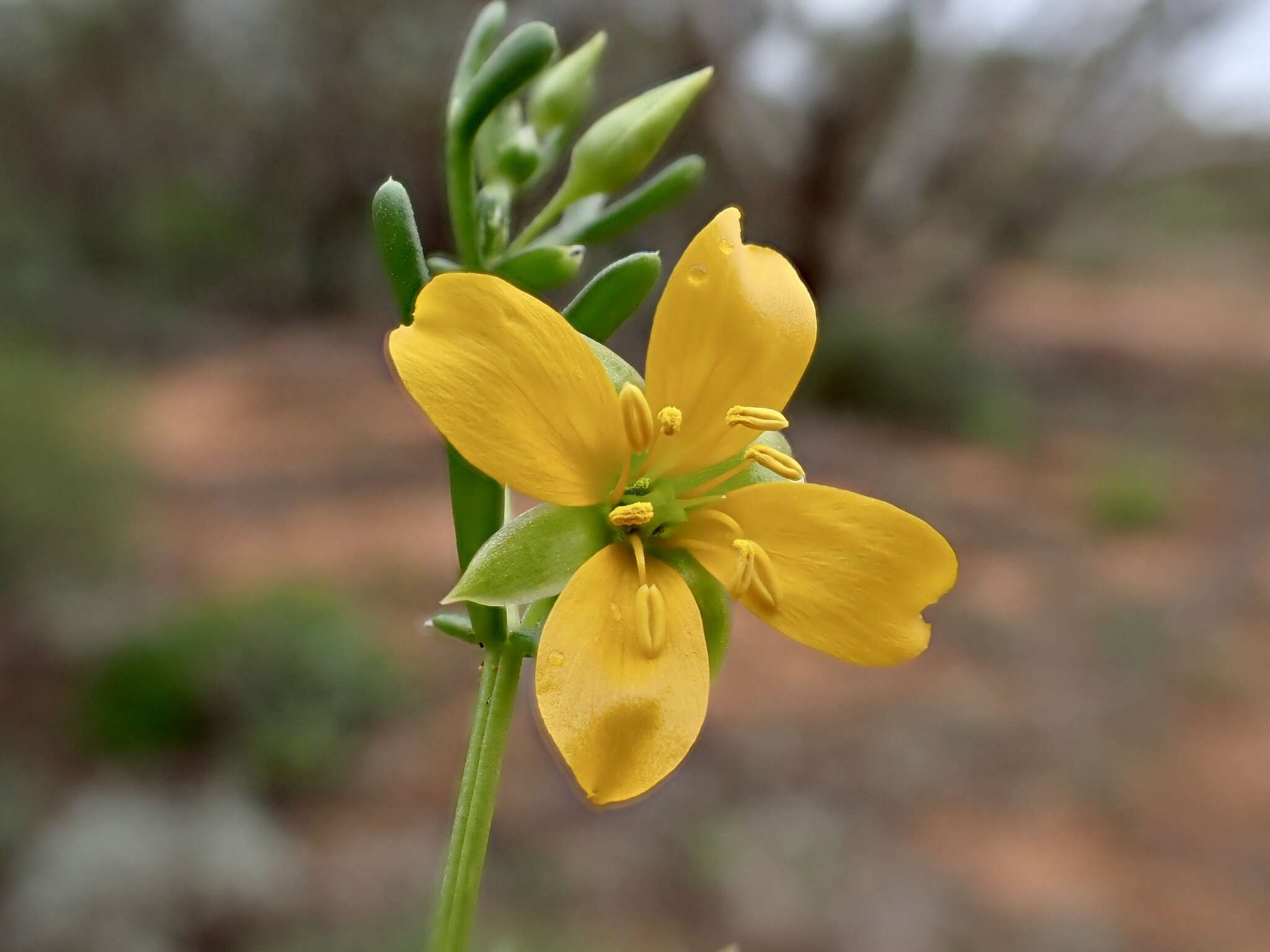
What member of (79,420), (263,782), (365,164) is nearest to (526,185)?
(263,782)

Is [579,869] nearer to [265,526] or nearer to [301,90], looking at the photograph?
[265,526]

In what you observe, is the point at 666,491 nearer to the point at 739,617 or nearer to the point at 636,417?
the point at 636,417

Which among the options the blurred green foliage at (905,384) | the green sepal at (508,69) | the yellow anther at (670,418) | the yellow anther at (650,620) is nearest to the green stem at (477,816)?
the yellow anther at (650,620)

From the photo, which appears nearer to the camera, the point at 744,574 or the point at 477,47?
the point at 744,574

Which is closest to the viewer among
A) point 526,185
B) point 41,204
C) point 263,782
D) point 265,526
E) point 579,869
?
point 526,185

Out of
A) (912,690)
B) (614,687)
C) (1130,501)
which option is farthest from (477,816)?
(1130,501)

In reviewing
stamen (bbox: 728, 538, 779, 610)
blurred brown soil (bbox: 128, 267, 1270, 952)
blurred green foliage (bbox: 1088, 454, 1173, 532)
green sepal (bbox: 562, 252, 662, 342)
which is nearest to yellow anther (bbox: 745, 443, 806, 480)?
stamen (bbox: 728, 538, 779, 610)
